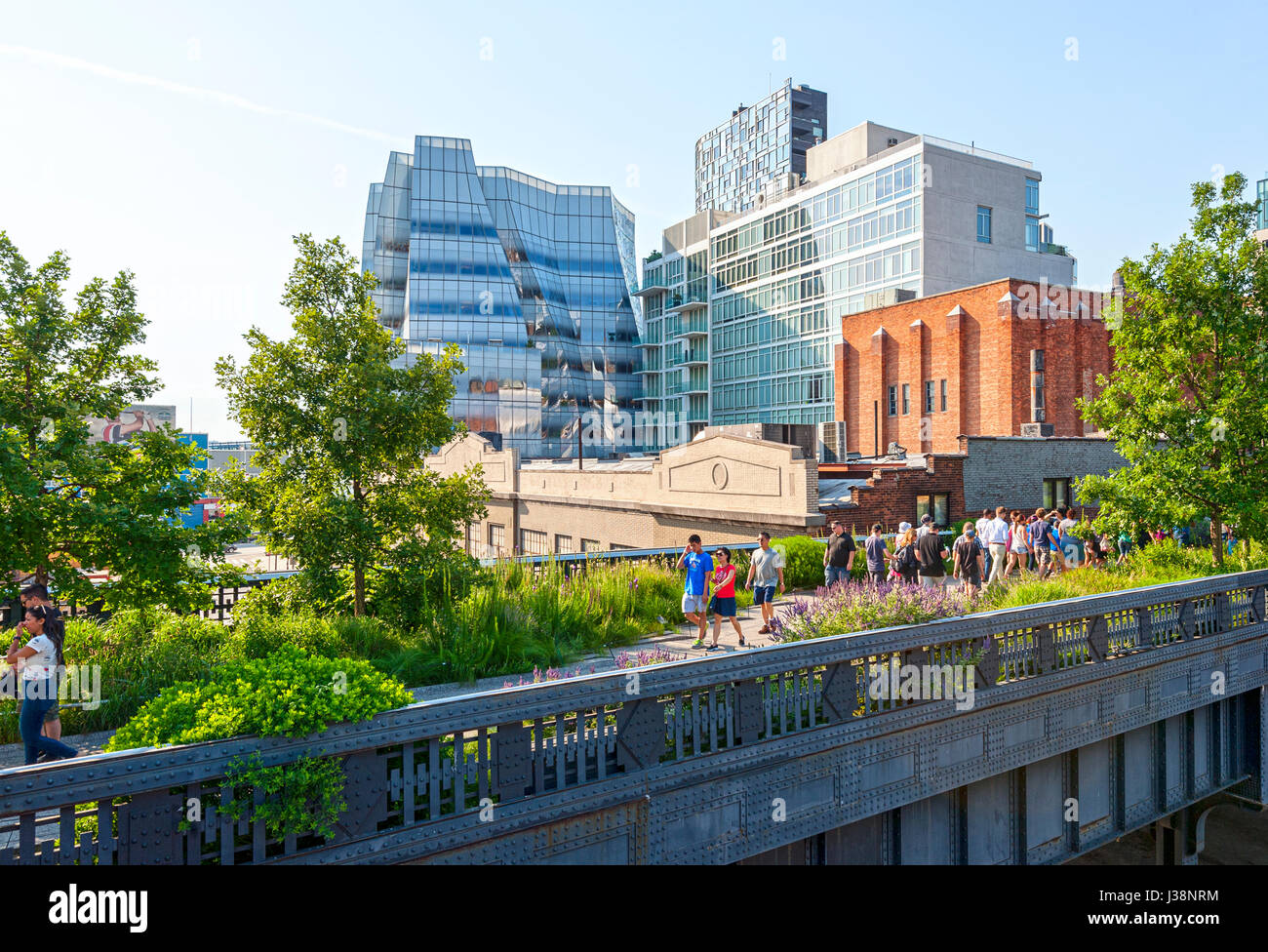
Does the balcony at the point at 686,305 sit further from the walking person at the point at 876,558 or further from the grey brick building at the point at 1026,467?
the walking person at the point at 876,558

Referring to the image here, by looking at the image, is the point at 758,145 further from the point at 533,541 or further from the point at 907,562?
the point at 907,562

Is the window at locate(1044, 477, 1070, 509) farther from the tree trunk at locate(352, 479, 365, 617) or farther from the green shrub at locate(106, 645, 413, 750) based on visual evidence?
the green shrub at locate(106, 645, 413, 750)

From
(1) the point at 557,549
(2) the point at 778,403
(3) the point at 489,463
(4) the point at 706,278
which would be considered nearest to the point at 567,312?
(4) the point at 706,278

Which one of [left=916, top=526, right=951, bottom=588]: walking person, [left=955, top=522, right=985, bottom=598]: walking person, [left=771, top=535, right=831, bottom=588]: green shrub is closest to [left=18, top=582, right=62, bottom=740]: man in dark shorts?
[left=916, top=526, right=951, bottom=588]: walking person

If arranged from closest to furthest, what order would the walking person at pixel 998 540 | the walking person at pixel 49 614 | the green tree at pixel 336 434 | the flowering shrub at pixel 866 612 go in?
the walking person at pixel 49 614
the flowering shrub at pixel 866 612
the green tree at pixel 336 434
the walking person at pixel 998 540

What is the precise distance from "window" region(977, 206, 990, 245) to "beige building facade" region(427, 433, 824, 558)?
112 ft

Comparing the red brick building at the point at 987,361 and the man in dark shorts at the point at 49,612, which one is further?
the red brick building at the point at 987,361

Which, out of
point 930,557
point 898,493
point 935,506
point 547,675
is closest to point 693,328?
→ point 935,506

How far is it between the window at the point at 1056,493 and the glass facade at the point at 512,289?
53160mm

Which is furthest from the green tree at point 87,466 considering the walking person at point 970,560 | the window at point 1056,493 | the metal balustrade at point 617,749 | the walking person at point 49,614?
the window at point 1056,493

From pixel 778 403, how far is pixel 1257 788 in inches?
2105

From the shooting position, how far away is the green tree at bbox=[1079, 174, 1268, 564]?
46.9 ft

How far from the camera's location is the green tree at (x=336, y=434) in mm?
10703
